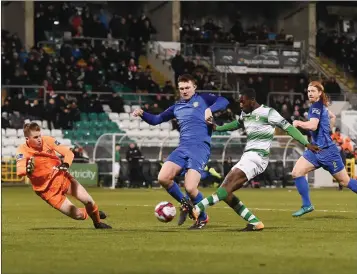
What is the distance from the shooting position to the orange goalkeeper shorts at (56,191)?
14.9 meters

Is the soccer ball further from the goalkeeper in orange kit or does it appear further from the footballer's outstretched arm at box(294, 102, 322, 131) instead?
the footballer's outstretched arm at box(294, 102, 322, 131)

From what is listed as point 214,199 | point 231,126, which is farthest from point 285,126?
point 214,199

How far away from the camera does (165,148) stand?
116ft

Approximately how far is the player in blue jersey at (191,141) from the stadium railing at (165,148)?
19.1 meters

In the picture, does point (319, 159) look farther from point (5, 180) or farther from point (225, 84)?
point (225, 84)

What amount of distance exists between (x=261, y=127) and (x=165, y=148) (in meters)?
21.0

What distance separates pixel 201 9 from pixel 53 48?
11563mm

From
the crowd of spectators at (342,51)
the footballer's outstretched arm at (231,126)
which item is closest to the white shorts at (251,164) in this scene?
the footballer's outstretched arm at (231,126)

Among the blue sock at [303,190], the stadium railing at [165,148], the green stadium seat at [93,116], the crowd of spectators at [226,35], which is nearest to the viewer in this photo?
the blue sock at [303,190]

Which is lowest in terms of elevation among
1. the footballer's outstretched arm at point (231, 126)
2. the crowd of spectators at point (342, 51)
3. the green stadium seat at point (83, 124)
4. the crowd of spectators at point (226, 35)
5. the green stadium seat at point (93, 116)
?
the green stadium seat at point (83, 124)

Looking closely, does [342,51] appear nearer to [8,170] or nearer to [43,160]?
[8,170]

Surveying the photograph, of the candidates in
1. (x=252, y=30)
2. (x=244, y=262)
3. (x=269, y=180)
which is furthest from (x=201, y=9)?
(x=244, y=262)

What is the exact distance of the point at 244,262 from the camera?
32.7ft

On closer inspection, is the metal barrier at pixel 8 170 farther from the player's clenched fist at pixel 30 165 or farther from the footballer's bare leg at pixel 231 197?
the footballer's bare leg at pixel 231 197
